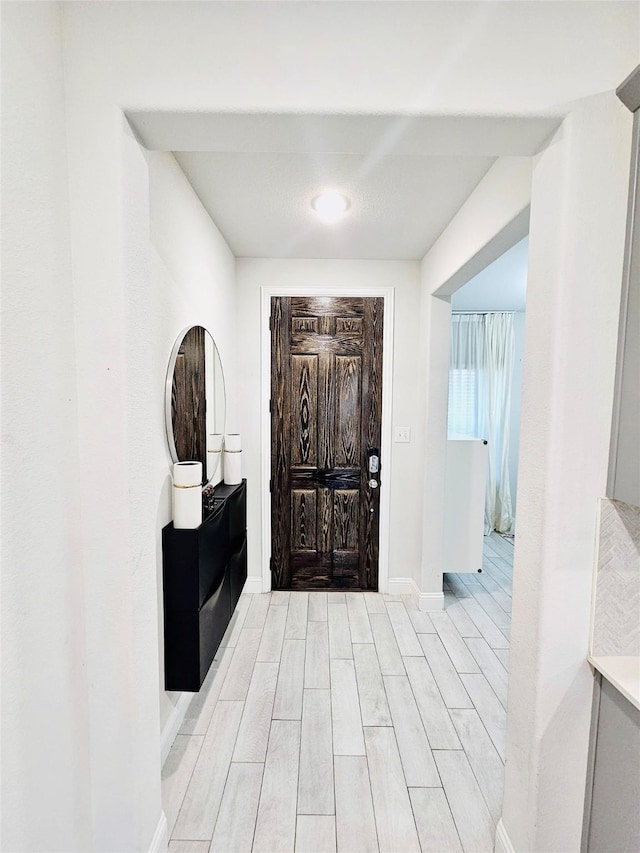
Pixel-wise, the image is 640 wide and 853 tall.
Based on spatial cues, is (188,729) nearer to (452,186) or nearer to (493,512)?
(452,186)

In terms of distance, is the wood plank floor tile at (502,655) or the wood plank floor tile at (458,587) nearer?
the wood plank floor tile at (502,655)

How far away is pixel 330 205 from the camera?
2.09 metres

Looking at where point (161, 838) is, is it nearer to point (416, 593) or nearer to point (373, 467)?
point (416, 593)

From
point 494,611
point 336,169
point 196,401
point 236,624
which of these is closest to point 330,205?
point 336,169

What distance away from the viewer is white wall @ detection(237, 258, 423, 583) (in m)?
2.95

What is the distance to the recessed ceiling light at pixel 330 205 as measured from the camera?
2008 millimetres

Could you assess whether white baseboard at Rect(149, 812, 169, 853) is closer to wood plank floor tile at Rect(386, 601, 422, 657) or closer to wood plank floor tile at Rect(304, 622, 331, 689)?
wood plank floor tile at Rect(304, 622, 331, 689)

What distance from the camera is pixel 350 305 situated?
9.75ft

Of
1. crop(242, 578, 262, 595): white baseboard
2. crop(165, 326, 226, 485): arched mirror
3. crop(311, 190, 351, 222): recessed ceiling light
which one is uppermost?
crop(311, 190, 351, 222): recessed ceiling light

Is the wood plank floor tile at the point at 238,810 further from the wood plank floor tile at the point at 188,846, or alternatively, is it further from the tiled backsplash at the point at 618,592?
the tiled backsplash at the point at 618,592

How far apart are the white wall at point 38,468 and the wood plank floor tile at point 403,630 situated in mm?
1742

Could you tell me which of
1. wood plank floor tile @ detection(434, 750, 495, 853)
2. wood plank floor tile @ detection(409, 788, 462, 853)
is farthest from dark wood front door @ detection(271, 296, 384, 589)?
wood plank floor tile @ detection(409, 788, 462, 853)

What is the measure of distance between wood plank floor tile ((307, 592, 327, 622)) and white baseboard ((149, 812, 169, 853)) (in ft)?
4.76

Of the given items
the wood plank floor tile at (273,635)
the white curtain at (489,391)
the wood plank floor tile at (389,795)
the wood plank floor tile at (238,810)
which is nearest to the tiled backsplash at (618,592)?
the wood plank floor tile at (389,795)
